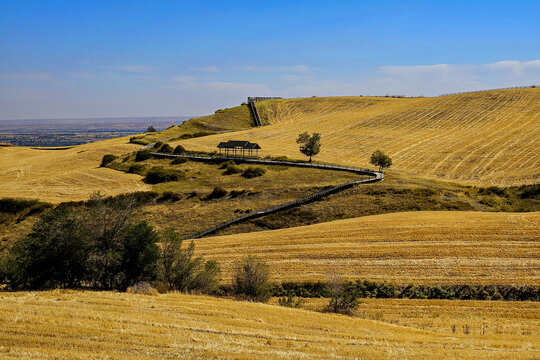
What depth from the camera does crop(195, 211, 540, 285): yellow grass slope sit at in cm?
2975

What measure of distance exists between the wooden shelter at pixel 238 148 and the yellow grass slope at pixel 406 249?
39.3 m

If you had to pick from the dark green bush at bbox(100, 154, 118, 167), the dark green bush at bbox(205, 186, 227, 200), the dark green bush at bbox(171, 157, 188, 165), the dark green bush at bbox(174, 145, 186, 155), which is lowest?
the dark green bush at bbox(205, 186, 227, 200)

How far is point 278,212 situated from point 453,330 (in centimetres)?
3334

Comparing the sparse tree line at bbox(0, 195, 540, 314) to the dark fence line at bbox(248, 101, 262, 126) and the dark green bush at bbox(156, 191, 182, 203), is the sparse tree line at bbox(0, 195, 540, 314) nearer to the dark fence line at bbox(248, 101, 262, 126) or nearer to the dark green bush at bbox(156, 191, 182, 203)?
the dark green bush at bbox(156, 191, 182, 203)

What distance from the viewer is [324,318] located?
73.1ft

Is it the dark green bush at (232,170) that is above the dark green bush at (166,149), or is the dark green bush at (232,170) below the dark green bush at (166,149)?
below

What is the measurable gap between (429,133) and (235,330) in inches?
3393

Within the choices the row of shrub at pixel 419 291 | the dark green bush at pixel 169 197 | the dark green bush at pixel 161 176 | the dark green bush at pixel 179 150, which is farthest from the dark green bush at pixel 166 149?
the row of shrub at pixel 419 291

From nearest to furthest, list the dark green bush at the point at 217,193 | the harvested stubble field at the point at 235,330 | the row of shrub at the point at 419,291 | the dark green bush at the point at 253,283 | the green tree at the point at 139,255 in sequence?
the harvested stubble field at the point at 235,330, the row of shrub at the point at 419,291, the green tree at the point at 139,255, the dark green bush at the point at 253,283, the dark green bush at the point at 217,193

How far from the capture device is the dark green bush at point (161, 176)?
71625 mm

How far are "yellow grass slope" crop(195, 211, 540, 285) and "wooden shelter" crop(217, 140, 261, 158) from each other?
129 feet

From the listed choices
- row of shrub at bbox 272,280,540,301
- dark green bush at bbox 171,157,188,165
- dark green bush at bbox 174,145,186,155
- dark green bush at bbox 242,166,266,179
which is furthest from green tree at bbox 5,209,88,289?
dark green bush at bbox 174,145,186,155

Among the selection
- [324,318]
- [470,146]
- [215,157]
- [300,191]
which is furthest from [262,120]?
[324,318]

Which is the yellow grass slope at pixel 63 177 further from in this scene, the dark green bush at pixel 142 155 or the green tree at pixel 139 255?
the green tree at pixel 139 255
